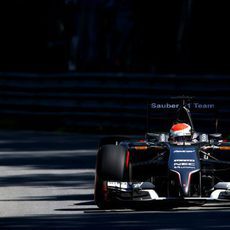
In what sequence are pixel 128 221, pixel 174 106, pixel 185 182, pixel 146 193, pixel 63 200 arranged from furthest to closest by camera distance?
pixel 174 106
pixel 63 200
pixel 146 193
pixel 185 182
pixel 128 221

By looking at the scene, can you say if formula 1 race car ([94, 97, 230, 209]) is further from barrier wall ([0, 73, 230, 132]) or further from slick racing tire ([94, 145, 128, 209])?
barrier wall ([0, 73, 230, 132])

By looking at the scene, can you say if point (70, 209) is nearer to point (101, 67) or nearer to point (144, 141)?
point (144, 141)

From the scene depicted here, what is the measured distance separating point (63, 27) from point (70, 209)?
24463mm

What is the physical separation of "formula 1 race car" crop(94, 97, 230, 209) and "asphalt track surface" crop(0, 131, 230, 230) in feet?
0.51

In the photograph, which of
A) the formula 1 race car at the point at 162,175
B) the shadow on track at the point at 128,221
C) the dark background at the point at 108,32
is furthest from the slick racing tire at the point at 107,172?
the dark background at the point at 108,32

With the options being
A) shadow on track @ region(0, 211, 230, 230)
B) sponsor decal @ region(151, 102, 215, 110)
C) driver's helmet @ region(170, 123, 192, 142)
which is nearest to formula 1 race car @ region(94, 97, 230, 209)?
driver's helmet @ region(170, 123, 192, 142)

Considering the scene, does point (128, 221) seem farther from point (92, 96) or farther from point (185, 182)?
point (92, 96)

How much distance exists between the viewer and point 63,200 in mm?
13281

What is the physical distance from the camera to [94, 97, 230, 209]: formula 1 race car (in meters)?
12.1

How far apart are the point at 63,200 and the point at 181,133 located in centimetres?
138

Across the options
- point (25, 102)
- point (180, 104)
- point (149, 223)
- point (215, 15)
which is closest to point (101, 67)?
point (25, 102)

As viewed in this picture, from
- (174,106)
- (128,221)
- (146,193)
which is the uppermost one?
(174,106)

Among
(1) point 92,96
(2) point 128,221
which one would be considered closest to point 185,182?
(2) point 128,221

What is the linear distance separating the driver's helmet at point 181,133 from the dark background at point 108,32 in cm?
1804
